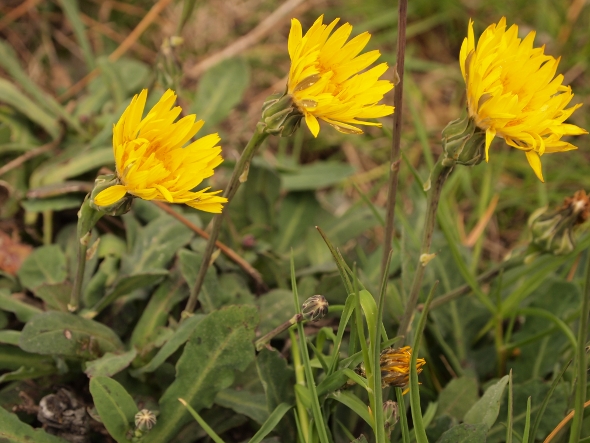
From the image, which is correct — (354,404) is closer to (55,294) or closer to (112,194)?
(112,194)

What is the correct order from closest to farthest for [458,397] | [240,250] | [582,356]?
[582,356] → [458,397] → [240,250]

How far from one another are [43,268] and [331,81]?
143cm

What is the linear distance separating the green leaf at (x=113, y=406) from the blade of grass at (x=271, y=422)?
0.40 m

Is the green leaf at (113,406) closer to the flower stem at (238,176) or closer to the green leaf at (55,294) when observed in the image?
the flower stem at (238,176)

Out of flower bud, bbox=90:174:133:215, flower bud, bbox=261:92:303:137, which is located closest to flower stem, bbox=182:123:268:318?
flower bud, bbox=261:92:303:137

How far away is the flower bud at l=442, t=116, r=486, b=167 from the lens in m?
1.69

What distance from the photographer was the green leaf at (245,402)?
2088 mm

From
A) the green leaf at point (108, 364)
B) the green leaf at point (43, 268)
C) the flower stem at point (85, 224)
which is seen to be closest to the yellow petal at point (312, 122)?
the flower stem at point (85, 224)

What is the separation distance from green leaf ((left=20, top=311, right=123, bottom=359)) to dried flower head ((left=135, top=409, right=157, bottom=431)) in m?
0.37

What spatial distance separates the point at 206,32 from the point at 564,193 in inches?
103

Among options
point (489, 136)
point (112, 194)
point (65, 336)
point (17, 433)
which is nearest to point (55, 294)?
point (65, 336)

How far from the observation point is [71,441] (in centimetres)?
200

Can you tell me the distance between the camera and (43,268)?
2.45 metres

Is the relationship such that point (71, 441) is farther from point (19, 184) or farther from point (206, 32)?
point (206, 32)
